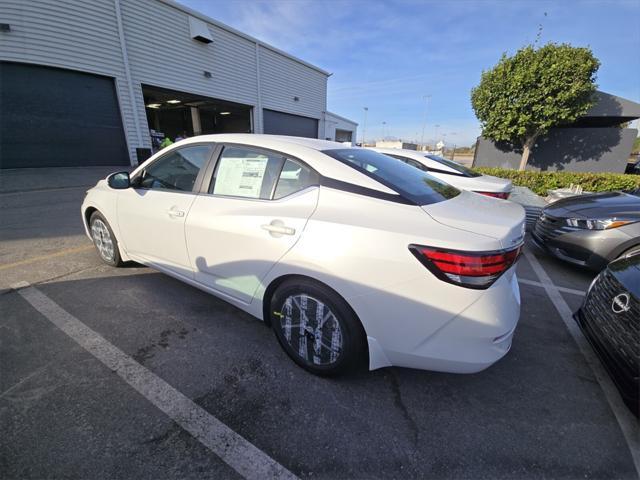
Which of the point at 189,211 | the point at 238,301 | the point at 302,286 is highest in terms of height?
the point at 189,211

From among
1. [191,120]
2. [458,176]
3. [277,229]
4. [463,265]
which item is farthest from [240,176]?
[191,120]

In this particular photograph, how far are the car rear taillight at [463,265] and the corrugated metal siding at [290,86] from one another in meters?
16.8

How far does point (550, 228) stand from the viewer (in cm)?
408

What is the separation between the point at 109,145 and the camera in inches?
407

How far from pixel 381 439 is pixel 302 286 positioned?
948 mm

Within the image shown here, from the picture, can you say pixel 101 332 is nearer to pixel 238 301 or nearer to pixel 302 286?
pixel 238 301

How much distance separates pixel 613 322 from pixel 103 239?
15.5 ft

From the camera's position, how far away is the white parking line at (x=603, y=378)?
5.41 ft

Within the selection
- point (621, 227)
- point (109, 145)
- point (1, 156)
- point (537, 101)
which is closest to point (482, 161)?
point (537, 101)

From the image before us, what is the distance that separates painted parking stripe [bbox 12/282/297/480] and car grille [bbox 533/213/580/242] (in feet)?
14.3

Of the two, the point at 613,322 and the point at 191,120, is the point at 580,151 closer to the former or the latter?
the point at 613,322

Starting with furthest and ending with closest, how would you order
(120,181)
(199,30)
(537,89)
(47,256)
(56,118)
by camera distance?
(199,30)
(537,89)
(56,118)
(47,256)
(120,181)

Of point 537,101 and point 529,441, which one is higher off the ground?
point 537,101

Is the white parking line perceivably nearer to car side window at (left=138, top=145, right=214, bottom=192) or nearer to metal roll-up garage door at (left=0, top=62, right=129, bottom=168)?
car side window at (left=138, top=145, right=214, bottom=192)
